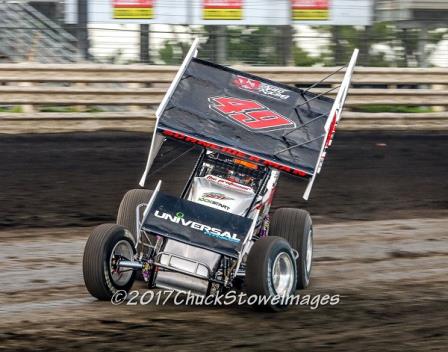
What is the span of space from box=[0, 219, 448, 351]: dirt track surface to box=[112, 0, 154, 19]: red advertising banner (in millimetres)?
7867

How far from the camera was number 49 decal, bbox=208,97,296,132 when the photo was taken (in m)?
7.60

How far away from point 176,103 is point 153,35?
9384 mm

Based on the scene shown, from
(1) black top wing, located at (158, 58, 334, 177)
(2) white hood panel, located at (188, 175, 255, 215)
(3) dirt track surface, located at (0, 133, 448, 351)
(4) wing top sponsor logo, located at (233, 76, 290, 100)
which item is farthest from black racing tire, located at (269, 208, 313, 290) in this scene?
(4) wing top sponsor logo, located at (233, 76, 290, 100)

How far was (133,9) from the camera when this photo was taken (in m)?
16.7

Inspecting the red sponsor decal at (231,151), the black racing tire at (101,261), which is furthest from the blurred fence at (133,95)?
the black racing tire at (101,261)

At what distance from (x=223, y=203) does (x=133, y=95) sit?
31.3 ft

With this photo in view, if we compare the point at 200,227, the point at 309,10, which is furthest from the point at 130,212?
the point at 309,10

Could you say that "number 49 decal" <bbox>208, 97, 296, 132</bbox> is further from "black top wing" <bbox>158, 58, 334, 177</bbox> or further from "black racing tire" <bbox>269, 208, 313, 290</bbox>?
"black racing tire" <bbox>269, 208, 313, 290</bbox>

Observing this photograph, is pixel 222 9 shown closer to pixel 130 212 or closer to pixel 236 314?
pixel 130 212

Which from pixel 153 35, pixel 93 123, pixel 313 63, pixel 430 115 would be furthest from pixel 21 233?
pixel 430 115

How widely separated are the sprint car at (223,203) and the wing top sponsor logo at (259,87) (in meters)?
0.01

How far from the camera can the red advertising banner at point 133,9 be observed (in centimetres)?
1662

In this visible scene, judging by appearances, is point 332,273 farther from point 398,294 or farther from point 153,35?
point 153,35

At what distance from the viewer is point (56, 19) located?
16203mm
